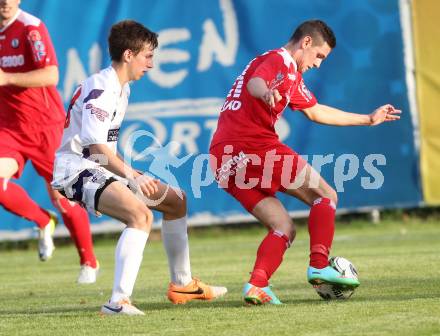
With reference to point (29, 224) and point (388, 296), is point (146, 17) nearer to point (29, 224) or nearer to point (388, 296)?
point (29, 224)

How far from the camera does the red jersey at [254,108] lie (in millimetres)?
6246

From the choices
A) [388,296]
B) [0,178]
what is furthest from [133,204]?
[0,178]

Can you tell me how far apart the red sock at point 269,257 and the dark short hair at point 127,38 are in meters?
1.33

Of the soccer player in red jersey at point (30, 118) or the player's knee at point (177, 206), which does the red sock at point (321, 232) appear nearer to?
the player's knee at point (177, 206)

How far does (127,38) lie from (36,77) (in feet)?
6.93

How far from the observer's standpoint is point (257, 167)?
20.5ft

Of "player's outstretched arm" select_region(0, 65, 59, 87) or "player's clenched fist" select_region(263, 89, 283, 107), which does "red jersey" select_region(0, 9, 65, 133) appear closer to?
"player's outstretched arm" select_region(0, 65, 59, 87)

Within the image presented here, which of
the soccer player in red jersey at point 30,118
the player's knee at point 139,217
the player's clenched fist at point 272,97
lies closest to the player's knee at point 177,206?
the player's knee at point 139,217

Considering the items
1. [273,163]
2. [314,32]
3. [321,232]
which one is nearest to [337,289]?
[321,232]

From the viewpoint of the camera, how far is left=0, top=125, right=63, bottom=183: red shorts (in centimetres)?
844

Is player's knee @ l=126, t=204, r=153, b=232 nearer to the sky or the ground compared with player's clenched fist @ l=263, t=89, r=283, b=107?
nearer to the ground

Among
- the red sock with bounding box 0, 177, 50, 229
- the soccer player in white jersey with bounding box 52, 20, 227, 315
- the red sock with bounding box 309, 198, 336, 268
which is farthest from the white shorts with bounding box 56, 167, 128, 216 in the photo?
the red sock with bounding box 0, 177, 50, 229

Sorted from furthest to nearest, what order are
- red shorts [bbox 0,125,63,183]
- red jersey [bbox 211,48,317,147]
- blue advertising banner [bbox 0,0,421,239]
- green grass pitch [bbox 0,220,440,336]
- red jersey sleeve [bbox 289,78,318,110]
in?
blue advertising banner [bbox 0,0,421,239]
red shorts [bbox 0,125,63,183]
red jersey sleeve [bbox 289,78,318,110]
red jersey [bbox 211,48,317,147]
green grass pitch [bbox 0,220,440,336]

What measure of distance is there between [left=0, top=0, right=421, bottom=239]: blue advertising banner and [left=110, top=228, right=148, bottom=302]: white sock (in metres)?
5.98
